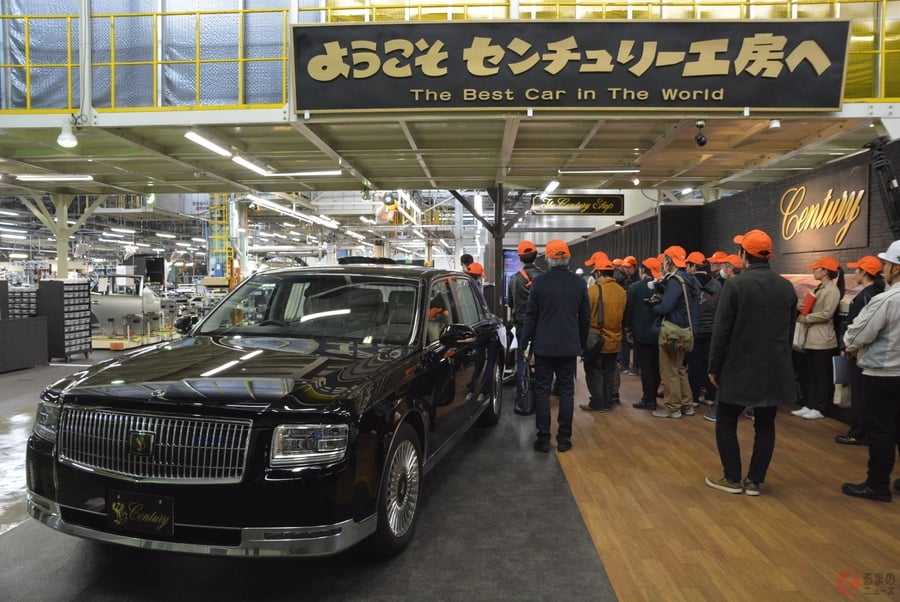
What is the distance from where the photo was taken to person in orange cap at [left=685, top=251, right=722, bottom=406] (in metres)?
6.93

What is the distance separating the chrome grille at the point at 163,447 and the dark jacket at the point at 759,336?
3.30 m

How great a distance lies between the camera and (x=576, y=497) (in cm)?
423

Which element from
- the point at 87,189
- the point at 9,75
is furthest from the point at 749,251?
the point at 87,189

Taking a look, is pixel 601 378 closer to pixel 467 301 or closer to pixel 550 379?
pixel 550 379

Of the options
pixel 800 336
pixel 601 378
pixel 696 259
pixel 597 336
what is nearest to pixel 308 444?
pixel 597 336

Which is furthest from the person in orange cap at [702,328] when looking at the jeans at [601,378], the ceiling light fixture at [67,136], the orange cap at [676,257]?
the ceiling light fixture at [67,136]

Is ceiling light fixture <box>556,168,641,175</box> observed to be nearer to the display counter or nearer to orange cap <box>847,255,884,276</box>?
orange cap <box>847,255,884,276</box>

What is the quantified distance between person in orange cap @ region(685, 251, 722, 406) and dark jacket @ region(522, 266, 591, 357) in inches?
92.9

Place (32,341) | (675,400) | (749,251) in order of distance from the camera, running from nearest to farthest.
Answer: (749,251)
(675,400)
(32,341)

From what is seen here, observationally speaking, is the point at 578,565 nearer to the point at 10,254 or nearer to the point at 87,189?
the point at 87,189

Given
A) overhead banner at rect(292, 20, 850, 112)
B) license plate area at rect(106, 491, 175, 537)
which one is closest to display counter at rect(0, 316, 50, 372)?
overhead banner at rect(292, 20, 850, 112)

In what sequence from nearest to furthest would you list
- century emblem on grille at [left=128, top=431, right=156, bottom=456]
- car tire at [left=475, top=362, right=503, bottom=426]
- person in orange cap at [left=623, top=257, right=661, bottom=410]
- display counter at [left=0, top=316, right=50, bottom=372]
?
century emblem on grille at [left=128, top=431, right=156, bottom=456] < car tire at [left=475, top=362, right=503, bottom=426] < person in orange cap at [left=623, top=257, right=661, bottom=410] < display counter at [left=0, top=316, right=50, bottom=372]

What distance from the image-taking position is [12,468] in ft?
15.9

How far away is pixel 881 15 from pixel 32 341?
14149 mm
